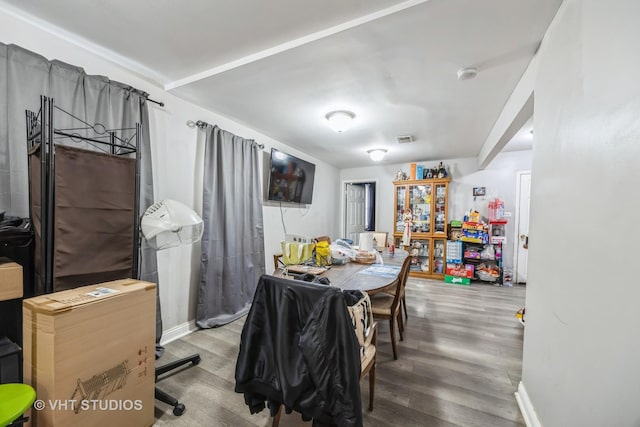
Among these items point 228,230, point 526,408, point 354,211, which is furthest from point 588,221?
point 354,211

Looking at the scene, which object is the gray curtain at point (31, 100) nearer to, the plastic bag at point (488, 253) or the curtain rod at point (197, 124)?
the curtain rod at point (197, 124)

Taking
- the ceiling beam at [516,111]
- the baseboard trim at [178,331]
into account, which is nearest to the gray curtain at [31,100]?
the baseboard trim at [178,331]

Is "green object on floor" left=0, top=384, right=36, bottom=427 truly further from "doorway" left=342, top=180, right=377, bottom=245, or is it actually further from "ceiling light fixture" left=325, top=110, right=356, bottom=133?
"doorway" left=342, top=180, right=377, bottom=245

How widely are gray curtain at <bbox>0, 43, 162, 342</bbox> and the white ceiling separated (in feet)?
0.90

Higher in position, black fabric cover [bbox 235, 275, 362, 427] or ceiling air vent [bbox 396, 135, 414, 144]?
ceiling air vent [bbox 396, 135, 414, 144]

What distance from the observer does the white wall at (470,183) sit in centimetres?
440

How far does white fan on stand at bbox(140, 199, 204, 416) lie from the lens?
60.1 inches

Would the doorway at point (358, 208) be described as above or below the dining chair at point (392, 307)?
above

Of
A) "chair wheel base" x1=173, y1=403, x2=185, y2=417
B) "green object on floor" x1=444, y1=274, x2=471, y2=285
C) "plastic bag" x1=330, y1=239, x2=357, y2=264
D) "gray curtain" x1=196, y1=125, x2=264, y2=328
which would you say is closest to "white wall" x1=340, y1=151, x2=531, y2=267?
"green object on floor" x1=444, y1=274, x2=471, y2=285

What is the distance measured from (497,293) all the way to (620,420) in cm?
366

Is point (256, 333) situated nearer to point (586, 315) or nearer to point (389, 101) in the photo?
point (586, 315)

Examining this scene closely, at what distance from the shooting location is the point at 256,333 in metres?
1.26

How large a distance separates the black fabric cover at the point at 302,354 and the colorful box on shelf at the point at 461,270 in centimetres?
404

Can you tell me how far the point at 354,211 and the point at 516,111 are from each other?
4.10m
